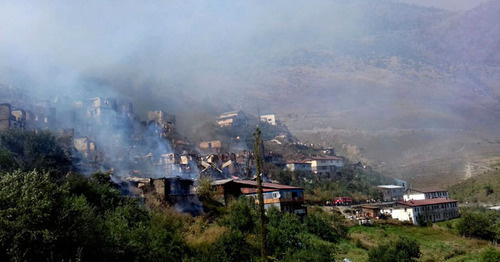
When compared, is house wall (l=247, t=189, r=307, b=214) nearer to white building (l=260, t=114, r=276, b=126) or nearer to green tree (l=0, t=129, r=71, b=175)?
green tree (l=0, t=129, r=71, b=175)

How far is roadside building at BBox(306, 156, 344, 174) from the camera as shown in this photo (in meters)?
69.4

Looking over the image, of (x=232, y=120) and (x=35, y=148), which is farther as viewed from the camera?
(x=232, y=120)

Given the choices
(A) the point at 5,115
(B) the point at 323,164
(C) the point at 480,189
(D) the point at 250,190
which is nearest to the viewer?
(D) the point at 250,190

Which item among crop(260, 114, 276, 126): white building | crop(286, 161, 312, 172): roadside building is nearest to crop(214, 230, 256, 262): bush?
crop(286, 161, 312, 172): roadside building

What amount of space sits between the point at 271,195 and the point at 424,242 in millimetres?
15003

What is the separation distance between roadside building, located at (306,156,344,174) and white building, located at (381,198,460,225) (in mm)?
23671

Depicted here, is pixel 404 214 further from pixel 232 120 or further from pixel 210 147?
pixel 232 120

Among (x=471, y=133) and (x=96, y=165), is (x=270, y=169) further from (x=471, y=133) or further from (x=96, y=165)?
(x=471, y=133)

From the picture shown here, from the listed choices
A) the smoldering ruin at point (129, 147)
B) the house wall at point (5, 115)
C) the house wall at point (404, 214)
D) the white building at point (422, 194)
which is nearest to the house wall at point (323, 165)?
the smoldering ruin at point (129, 147)

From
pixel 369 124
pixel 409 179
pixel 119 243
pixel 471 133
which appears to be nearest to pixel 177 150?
pixel 409 179

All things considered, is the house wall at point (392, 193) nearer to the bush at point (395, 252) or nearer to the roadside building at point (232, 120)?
the bush at point (395, 252)

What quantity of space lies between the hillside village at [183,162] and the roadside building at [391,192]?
0.58 feet

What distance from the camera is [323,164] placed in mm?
70750

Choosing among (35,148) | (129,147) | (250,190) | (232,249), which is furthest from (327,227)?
(129,147)
